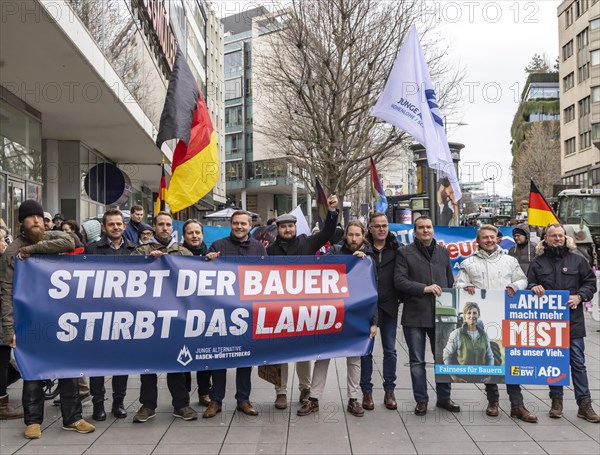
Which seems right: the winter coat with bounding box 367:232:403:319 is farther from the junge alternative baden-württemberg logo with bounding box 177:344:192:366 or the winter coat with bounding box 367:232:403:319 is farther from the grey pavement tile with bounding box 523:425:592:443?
the junge alternative baden-württemberg logo with bounding box 177:344:192:366

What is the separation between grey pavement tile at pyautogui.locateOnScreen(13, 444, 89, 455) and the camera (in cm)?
498

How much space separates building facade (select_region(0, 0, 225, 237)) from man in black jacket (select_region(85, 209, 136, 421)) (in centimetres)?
390

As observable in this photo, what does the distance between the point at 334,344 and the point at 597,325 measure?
7428 millimetres

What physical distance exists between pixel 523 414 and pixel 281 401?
2321mm

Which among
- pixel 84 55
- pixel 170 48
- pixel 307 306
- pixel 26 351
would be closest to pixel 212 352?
pixel 307 306

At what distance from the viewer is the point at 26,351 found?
5.40 m

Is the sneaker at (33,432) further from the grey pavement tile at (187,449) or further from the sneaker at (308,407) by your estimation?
the sneaker at (308,407)

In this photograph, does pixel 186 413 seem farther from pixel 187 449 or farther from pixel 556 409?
pixel 556 409

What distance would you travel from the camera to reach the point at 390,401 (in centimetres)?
619

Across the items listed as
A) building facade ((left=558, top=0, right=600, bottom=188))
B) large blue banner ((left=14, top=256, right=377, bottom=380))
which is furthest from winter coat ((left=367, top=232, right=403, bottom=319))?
building facade ((left=558, top=0, right=600, bottom=188))

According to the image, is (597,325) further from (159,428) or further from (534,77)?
(534,77)

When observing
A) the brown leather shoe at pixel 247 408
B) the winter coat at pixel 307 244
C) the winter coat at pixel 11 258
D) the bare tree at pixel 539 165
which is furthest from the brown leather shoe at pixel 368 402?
the bare tree at pixel 539 165

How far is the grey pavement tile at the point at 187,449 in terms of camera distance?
5.02 m

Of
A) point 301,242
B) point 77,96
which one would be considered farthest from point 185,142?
point 77,96
